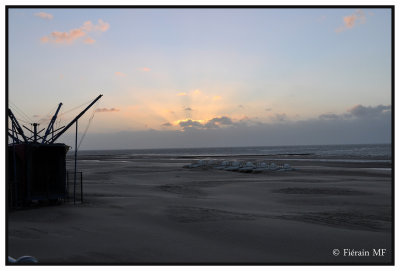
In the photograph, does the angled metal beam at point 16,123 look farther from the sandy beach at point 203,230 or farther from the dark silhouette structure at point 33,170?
the sandy beach at point 203,230

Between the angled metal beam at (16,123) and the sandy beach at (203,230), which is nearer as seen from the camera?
the sandy beach at (203,230)

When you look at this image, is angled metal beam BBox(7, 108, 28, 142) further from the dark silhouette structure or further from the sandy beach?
the sandy beach

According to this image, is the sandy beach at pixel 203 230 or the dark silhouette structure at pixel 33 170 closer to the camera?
the sandy beach at pixel 203 230

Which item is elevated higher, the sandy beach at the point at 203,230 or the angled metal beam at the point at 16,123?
the angled metal beam at the point at 16,123

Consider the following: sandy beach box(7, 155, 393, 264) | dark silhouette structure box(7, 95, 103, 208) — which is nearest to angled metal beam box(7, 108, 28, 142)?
dark silhouette structure box(7, 95, 103, 208)

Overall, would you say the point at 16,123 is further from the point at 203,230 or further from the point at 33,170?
the point at 203,230

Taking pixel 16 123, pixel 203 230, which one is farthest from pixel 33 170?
pixel 203 230

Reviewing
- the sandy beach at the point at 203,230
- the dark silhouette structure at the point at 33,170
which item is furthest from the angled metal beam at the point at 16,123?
the sandy beach at the point at 203,230
